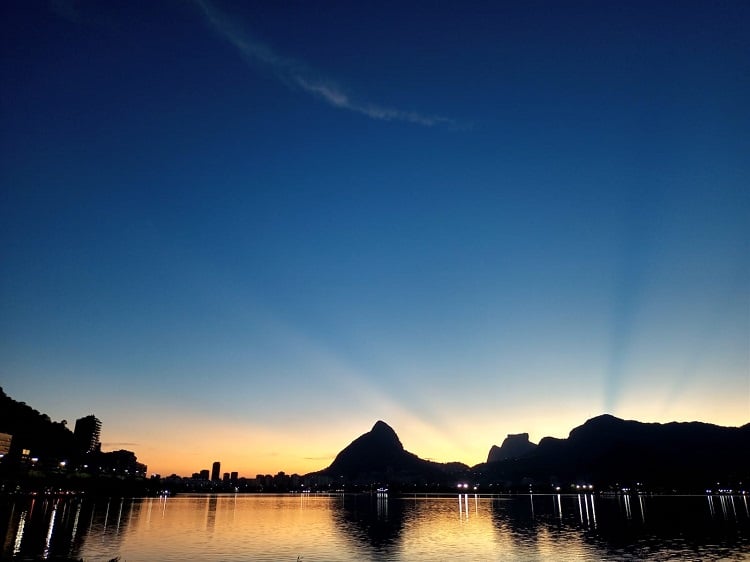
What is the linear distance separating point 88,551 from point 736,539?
9729 cm

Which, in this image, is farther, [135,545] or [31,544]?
[135,545]

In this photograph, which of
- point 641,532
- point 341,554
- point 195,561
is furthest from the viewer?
point 641,532

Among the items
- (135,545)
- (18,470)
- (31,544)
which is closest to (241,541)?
(135,545)

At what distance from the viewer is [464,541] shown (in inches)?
3548

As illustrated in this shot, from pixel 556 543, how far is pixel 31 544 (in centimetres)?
7778

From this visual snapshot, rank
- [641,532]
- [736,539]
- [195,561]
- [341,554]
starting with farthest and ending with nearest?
[641,532]
[736,539]
[341,554]
[195,561]

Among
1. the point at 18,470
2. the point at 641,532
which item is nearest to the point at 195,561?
the point at 641,532

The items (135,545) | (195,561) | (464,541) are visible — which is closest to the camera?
(195,561)

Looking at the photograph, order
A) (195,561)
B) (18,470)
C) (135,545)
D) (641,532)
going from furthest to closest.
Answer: (18,470) < (641,532) < (135,545) < (195,561)

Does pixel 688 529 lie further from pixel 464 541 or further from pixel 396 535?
pixel 396 535

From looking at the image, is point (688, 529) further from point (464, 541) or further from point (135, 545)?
point (135, 545)

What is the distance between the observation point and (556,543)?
8406 cm

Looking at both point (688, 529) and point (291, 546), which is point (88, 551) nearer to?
point (291, 546)

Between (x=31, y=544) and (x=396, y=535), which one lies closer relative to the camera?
(x=31, y=544)
